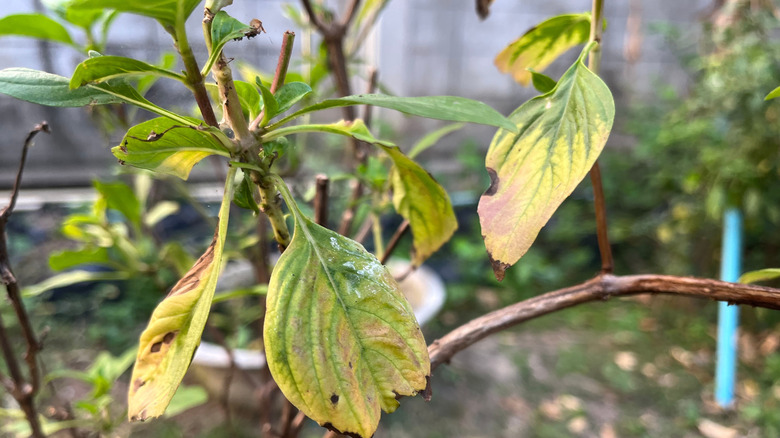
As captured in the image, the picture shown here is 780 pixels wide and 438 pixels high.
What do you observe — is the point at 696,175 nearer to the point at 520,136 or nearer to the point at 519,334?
the point at 519,334

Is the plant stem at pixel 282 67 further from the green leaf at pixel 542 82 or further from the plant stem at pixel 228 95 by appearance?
the green leaf at pixel 542 82

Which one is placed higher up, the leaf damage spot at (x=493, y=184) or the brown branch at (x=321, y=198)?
the leaf damage spot at (x=493, y=184)

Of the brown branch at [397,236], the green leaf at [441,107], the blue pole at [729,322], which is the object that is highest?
the green leaf at [441,107]

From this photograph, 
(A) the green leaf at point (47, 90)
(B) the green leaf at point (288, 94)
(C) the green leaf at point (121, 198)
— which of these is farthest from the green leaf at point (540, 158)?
(C) the green leaf at point (121, 198)

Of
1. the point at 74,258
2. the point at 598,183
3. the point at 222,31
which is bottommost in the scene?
the point at 74,258

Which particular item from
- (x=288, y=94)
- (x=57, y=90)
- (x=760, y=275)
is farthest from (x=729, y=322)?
(x=57, y=90)

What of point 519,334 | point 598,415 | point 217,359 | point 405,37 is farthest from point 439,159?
point 217,359

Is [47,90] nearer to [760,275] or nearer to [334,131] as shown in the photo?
[334,131]
